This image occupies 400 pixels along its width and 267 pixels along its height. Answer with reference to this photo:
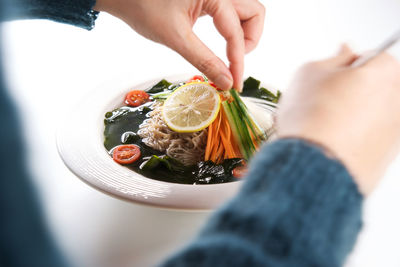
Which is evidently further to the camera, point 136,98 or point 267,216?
point 136,98

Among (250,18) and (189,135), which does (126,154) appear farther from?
(250,18)

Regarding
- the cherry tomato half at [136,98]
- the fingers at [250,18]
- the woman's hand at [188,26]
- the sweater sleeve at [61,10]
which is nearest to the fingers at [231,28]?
the woman's hand at [188,26]

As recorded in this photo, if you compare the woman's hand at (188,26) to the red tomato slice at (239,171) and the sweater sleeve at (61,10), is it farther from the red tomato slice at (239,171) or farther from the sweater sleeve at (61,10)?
the red tomato slice at (239,171)

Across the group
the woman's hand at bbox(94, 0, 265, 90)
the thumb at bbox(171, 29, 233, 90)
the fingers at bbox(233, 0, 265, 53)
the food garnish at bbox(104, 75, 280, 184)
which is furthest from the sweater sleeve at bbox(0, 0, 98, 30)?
the fingers at bbox(233, 0, 265, 53)

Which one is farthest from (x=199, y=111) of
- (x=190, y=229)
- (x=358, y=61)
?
(x=358, y=61)

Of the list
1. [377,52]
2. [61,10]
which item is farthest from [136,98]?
[377,52]
